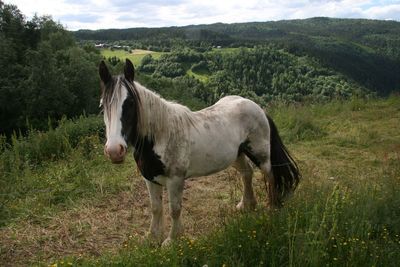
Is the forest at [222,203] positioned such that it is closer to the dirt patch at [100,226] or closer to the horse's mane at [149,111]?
the dirt patch at [100,226]

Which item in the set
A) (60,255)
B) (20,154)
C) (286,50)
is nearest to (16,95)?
(20,154)

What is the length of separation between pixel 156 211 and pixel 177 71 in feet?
170

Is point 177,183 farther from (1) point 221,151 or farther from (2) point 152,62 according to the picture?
(2) point 152,62

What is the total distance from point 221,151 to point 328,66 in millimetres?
73475

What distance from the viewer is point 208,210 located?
4.59 metres

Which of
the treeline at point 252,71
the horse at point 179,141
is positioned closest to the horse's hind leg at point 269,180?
the horse at point 179,141

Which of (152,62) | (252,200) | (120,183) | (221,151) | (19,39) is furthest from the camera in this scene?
(152,62)

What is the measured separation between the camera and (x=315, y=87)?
47344 mm

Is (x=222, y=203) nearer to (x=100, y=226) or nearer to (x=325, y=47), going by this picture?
(x=100, y=226)

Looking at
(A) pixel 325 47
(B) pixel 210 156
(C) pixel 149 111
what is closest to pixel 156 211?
(B) pixel 210 156

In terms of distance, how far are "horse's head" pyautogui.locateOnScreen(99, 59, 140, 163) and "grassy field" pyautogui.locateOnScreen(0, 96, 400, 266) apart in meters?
0.95

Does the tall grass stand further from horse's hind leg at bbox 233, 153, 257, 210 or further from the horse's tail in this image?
the horse's tail

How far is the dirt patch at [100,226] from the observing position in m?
3.63

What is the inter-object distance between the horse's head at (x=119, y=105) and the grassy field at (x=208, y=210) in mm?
946
